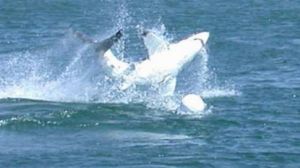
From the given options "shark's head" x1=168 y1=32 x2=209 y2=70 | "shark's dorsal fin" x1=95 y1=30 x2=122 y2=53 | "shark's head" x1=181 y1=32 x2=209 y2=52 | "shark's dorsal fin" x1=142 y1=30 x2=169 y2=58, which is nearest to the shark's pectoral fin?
"shark's head" x1=168 y1=32 x2=209 y2=70

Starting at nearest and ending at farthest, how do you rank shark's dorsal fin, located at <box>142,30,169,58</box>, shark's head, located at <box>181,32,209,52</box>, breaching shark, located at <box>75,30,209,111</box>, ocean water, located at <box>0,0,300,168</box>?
ocean water, located at <box>0,0,300,168</box> → breaching shark, located at <box>75,30,209,111</box> → shark's dorsal fin, located at <box>142,30,169,58</box> → shark's head, located at <box>181,32,209,52</box>

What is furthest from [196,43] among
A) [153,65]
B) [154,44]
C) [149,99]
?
[149,99]

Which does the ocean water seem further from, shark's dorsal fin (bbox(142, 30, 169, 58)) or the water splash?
shark's dorsal fin (bbox(142, 30, 169, 58))

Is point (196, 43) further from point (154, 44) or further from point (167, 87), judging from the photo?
point (167, 87)

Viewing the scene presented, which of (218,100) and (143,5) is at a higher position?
(143,5)

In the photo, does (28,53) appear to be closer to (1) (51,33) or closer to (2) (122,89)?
(1) (51,33)

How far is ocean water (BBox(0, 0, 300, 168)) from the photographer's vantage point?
30.6 meters

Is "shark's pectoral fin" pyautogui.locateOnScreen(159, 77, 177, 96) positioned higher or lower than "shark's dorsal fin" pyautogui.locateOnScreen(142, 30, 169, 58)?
lower

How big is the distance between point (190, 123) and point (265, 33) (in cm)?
2098

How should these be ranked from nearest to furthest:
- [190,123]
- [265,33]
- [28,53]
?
[190,123], [28,53], [265,33]

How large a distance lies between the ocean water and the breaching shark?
0.47 metres

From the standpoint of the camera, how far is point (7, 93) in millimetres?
40156

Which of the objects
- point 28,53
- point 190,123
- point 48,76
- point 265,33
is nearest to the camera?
point 190,123

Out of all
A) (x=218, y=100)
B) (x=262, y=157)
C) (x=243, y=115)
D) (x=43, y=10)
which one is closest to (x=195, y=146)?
(x=262, y=157)
